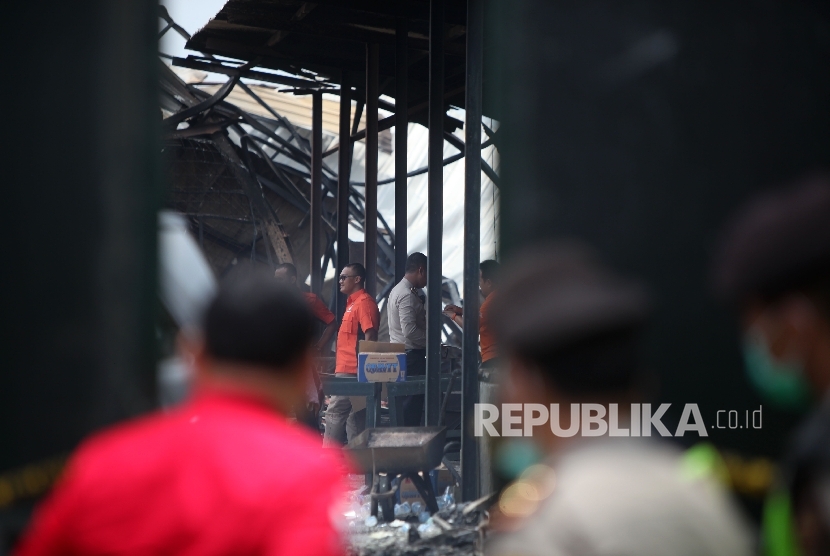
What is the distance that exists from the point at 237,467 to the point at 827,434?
1000mm

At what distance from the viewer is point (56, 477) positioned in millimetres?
2816

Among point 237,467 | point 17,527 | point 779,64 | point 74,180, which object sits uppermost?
point 779,64

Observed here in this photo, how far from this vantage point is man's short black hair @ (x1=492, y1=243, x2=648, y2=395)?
51.6 inches

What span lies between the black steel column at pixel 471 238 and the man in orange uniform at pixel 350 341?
205cm

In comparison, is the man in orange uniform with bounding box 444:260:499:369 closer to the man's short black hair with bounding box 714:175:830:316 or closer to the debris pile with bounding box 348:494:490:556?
the debris pile with bounding box 348:494:490:556

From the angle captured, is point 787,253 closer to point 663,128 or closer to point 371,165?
point 663,128

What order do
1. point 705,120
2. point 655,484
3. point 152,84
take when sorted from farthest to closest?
point 705,120
point 152,84
point 655,484

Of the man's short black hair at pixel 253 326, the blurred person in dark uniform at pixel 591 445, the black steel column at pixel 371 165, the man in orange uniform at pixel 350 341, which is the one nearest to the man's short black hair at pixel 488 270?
the man in orange uniform at pixel 350 341


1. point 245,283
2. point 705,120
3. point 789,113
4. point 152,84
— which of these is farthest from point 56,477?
point 789,113

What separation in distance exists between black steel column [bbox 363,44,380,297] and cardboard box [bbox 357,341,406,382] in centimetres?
190

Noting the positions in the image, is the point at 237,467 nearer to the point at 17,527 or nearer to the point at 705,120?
the point at 17,527

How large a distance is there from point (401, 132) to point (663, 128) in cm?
609

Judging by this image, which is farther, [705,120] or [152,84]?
[705,120]

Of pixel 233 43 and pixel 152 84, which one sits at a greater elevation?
pixel 233 43
